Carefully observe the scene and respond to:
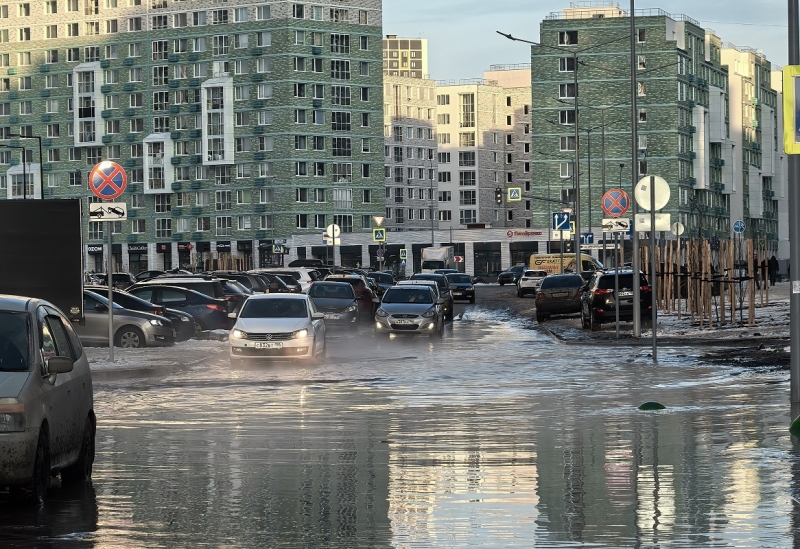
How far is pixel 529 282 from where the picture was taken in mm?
84500

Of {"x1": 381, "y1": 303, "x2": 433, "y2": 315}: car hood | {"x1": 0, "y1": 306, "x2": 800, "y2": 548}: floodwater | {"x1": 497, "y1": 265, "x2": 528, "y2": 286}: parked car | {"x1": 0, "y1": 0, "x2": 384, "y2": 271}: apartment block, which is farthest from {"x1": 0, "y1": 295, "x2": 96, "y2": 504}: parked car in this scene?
{"x1": 0, "y1": 0, "x2": 384, "y2": 271}: apartment block

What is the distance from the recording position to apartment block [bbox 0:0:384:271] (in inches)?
5531

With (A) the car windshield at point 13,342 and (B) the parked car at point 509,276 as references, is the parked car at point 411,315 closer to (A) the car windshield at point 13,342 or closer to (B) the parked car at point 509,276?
(A) the car windshield at point 13,342

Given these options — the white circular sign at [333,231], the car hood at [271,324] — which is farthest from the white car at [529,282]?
the car hood at [271,324]

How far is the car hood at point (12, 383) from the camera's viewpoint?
11016 millimetres

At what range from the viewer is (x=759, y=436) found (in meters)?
15.4

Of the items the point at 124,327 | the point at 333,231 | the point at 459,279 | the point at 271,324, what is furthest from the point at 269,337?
the point at 459,279

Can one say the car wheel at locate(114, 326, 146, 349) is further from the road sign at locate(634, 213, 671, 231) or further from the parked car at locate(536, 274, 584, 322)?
the parked car at locate(536, 274, 584, 322)

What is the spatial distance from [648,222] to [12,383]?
20735 mm

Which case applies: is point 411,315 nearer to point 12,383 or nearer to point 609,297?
point 609,297

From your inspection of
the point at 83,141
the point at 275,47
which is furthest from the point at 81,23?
the point at 275,47

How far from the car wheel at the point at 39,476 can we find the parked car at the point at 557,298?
140ft

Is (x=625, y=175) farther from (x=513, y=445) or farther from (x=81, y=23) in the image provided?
(x=513, y=445)

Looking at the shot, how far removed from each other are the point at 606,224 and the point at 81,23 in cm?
11689
